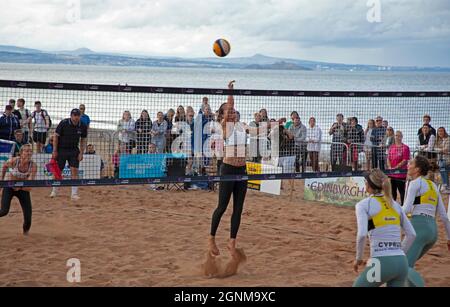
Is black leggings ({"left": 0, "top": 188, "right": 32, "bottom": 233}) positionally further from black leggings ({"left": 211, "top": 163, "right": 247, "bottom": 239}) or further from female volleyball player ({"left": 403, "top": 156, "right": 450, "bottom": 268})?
female volleyball player ({"left": 403, "top": 156, "right": 450, "bottom": 268})

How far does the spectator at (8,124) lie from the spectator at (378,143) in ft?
27.3

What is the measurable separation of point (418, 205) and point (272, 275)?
2278 millimetres

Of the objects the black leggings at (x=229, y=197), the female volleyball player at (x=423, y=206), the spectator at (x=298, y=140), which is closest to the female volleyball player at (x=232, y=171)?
the black leggings at (x=229, y=197)

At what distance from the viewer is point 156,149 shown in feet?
40.9

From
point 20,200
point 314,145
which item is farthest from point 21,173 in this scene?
point 314,145

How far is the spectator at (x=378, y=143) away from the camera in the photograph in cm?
1346

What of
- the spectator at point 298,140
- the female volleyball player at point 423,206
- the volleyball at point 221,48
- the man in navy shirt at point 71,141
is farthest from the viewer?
the spectator at point 298,140

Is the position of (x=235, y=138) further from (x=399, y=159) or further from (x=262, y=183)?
(x=262, y=183)

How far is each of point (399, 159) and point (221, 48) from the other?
16.4 feet

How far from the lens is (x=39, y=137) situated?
14.0 meters

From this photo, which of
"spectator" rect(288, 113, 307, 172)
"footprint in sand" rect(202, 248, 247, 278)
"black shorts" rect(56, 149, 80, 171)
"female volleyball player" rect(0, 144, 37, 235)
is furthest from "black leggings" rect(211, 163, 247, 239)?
"spectator" rect(288, 113, 307, 172)

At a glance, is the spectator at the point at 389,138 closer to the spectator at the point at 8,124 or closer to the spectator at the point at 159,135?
the spectator at the point at 159,135

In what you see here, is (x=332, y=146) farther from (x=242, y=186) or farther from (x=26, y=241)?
(x=26, y=241)
